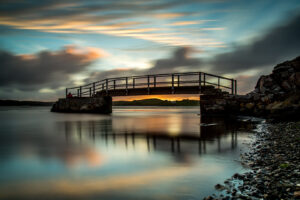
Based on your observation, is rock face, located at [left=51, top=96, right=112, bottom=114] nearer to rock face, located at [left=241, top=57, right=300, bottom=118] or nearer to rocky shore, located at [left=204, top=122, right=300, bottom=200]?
rock face, located at [left=241, top=57, right=300, bottom=118]

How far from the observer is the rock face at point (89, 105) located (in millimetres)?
37438

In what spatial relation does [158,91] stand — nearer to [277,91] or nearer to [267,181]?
[277,91]

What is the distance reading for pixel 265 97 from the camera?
22125 mm

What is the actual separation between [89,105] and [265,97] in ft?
87.6

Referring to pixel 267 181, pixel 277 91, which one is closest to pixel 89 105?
pixel 277 91

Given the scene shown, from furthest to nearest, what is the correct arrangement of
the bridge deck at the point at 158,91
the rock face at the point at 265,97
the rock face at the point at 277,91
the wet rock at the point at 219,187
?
the bridge deck at the point at 158,91, the rock face at the point at 265,97, the rock face at the point at 277,91, the wet rock at the point at 219,187

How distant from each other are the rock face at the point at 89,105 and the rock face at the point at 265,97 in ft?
57.8

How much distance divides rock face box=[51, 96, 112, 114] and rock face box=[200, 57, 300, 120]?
17607 millimetres

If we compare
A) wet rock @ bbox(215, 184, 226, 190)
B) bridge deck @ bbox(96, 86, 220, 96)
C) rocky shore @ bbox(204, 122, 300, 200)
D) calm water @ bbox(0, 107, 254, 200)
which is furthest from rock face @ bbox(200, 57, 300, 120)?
wet rock @ bbox(215, 184, 226, 190)

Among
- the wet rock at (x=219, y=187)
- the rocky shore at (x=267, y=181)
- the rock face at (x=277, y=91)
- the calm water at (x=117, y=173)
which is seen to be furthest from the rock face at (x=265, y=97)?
the wet rock at (x=219, y=187)

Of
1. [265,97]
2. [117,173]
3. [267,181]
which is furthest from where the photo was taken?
[265,97]

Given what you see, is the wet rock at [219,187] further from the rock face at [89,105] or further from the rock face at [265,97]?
the rock face at [89,105]

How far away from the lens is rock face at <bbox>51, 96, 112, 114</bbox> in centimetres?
3744

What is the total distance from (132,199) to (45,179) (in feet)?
7.71
